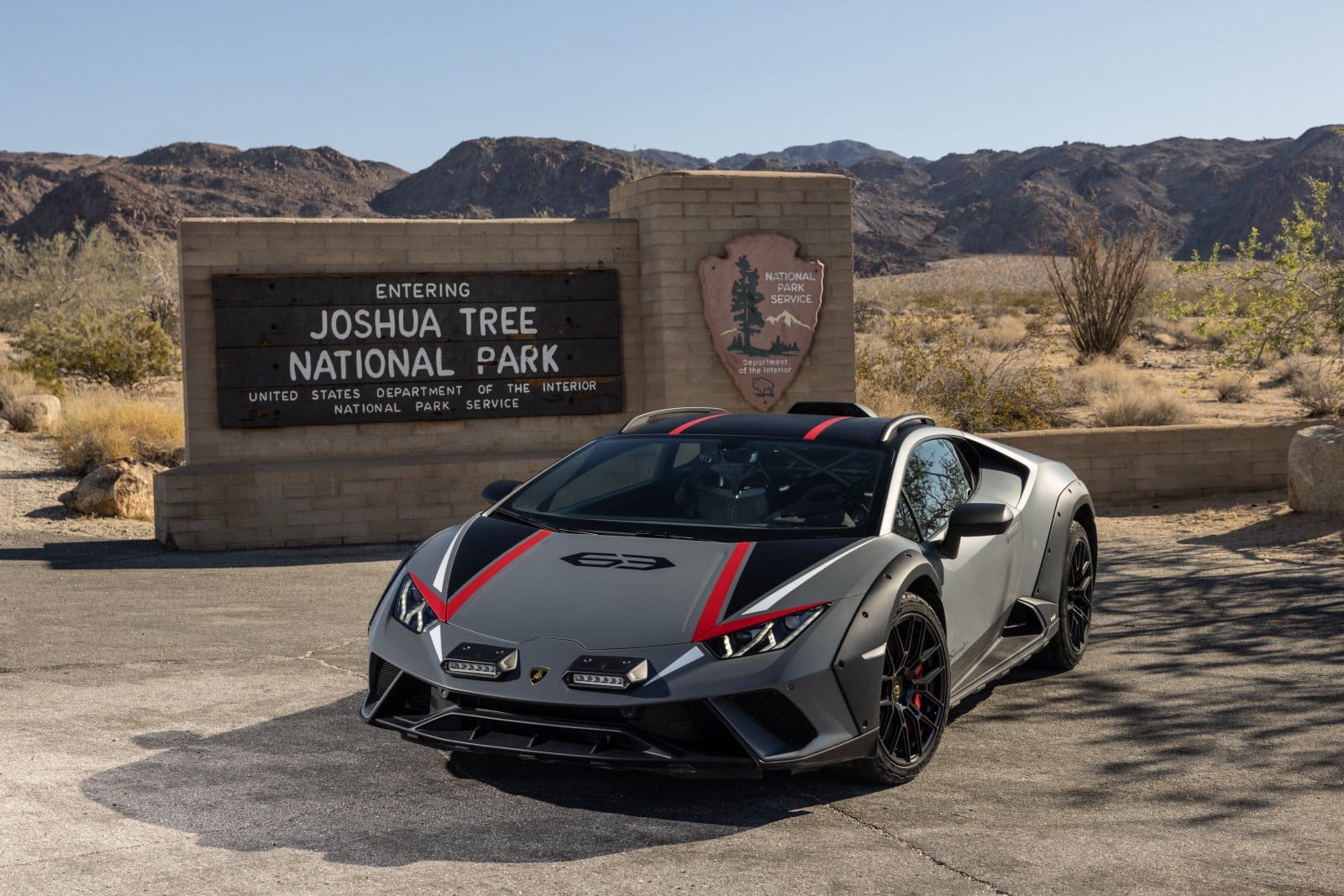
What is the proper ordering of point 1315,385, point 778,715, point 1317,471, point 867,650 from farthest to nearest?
point 1315,385 < point 1317,471 < point 867,650 < point 778,715

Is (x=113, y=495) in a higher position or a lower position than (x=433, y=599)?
lower

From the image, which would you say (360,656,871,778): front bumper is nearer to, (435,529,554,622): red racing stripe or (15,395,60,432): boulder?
(435,529,554,622): red racing stripe

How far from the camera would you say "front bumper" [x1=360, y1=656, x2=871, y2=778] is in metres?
5.16

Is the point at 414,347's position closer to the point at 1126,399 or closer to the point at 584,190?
the point at 1126,399

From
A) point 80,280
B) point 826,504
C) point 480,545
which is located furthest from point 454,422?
point 80,280

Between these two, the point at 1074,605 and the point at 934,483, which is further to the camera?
the point at 1074,605

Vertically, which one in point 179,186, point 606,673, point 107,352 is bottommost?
point 606,673

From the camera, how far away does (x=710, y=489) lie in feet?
21.9

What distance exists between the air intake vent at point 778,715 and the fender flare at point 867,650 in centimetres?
21

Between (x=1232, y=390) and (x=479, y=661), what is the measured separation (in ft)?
77.3

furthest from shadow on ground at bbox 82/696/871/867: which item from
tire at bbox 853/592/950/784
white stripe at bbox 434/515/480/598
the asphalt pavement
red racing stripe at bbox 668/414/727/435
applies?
red racing stripe at bbox 668/414/727/435

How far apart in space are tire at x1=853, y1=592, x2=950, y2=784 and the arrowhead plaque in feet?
29.1

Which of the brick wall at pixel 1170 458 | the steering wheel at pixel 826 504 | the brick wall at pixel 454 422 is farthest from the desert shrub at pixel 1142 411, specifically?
the steering wheel at pixel 826 504

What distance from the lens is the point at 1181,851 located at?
5160 millimetres
